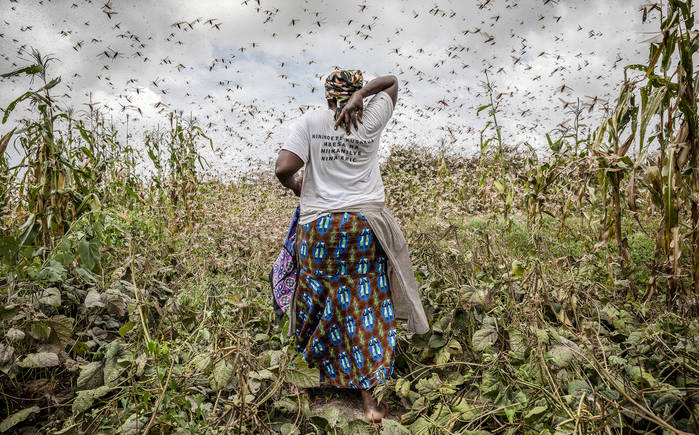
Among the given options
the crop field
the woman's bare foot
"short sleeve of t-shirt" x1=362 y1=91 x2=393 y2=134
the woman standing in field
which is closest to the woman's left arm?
the woman standing in field

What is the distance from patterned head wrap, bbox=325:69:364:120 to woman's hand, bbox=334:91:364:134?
3.2 inches

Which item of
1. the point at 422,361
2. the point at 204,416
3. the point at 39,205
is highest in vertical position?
the point at 39,205

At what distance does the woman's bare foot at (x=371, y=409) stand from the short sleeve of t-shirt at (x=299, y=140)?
1.42m

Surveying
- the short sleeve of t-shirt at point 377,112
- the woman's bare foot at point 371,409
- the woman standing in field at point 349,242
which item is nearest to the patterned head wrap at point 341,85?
the woman standing in field at point 349,242

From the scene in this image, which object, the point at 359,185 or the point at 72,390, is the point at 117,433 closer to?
the point at 72,390

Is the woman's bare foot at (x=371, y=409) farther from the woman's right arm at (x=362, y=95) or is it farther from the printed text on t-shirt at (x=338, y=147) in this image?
the woman's right arm at (x=362, y=95)

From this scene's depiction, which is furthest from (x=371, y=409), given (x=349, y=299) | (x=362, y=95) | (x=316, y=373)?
(x=362, y=95)

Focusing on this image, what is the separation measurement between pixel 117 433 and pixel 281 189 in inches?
213

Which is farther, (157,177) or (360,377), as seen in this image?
(157,177)

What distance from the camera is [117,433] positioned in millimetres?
1668

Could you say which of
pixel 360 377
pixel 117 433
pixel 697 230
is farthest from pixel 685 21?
pixel 117 433

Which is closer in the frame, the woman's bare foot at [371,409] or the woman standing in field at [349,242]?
the woman's bare foot at [371,409]

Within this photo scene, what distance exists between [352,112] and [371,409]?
1.70 meters

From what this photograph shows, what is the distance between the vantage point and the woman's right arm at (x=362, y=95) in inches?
90.4
